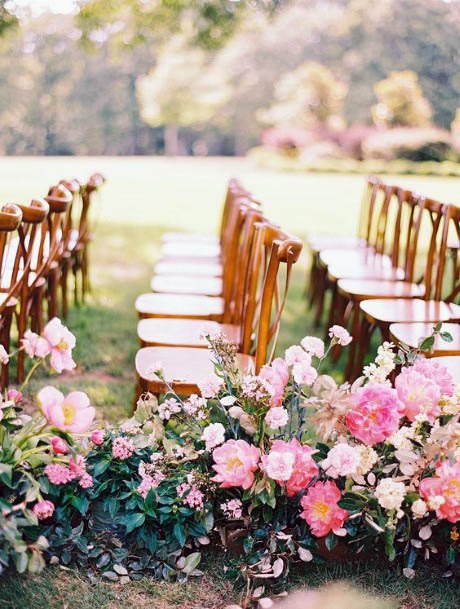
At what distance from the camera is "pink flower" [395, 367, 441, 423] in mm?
2344

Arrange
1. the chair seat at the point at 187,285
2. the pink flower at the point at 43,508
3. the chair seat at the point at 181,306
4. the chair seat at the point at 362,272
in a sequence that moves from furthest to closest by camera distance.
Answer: the chair seat at the point at 362,272
the chair seat at the point at 187,285
the chair seat at the point at 181,306
the pink flower at the point at 43,508

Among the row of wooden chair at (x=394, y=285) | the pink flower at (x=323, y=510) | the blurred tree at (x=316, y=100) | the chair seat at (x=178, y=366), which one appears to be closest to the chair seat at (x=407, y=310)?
the row of wooden chair at (x=394, y=285)

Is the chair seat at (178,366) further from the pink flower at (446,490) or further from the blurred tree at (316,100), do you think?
the blurred tree at (316,100)

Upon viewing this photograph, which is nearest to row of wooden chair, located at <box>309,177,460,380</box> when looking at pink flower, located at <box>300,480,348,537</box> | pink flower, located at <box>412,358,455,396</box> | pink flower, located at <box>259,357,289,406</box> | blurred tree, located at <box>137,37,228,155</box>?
pink flower, located at <box>412,358,455,396</box>

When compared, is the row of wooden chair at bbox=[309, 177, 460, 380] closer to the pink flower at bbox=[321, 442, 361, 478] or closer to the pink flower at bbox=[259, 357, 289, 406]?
the pink flower at bbox=[259, 357, 289, 406]

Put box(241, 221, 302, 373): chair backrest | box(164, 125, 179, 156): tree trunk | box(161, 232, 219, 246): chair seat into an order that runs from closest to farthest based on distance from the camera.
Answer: box(241, 221, 302, 373): chair backrest < box(161, 232, 219, 246): chair seat < box(164, 125, 179, 156): tree trunk

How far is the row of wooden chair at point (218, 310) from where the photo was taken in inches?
109

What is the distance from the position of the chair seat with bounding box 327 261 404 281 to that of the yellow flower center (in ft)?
8.95

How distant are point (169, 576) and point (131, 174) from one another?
2106 centimetres

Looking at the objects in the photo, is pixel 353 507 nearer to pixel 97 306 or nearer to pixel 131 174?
pixel 97 306

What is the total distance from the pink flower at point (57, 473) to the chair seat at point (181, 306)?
162 cm

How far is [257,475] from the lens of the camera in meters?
2.34

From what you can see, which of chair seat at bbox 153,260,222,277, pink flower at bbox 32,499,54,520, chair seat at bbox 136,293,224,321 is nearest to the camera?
pink flower at bbox 32,499,54,520

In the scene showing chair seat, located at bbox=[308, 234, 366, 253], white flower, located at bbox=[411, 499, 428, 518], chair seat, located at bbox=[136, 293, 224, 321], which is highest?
chair seat, located at bbox=[136, 293, 224, 321]
